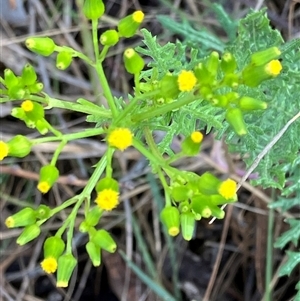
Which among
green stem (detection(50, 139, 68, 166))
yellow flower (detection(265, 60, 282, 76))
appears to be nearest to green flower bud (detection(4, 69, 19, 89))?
green stem (detection(50, 139, 68, 166))

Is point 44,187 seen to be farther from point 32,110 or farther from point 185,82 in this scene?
point 185,82

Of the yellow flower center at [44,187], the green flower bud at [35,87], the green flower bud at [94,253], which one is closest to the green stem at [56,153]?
the yellow flower center at [44,187]

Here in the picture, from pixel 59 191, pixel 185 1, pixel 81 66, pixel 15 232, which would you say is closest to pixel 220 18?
pixel 185 1

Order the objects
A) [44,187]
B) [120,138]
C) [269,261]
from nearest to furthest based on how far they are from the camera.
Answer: [120,138]
[44,187]
[269,261]

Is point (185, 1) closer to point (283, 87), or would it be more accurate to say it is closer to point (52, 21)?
point (52, 21)

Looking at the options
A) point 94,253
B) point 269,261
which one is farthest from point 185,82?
point 269,261
